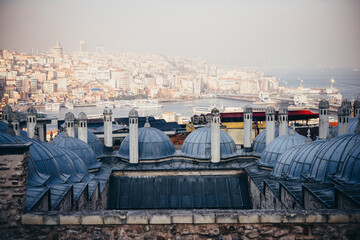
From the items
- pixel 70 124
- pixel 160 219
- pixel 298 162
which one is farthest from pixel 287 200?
pixel 70 124

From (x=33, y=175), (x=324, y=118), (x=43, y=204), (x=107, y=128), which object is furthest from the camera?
(x=107, y=128)

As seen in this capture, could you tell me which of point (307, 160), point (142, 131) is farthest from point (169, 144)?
point (307, 160)

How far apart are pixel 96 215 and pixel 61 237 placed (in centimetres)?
38

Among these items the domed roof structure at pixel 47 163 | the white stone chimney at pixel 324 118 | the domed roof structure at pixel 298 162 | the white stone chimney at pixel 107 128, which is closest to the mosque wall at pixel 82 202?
the domed roof structure at pixel 47 163

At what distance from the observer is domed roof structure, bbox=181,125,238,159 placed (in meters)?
12.2

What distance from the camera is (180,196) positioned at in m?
10.4

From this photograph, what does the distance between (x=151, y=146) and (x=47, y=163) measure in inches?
200

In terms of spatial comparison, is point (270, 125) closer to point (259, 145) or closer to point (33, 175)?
point (259, 145)

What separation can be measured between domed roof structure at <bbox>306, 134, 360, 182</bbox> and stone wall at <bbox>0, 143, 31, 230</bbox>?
4.76 m

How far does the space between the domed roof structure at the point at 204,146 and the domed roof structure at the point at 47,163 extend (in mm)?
5052

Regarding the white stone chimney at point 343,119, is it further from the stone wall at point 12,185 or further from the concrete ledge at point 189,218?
the stone wall at point 12,185

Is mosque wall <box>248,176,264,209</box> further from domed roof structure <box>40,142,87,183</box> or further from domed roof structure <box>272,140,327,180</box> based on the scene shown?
domed roof structure <box>40,142,87,183</box>

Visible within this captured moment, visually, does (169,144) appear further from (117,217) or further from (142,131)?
(117,217)

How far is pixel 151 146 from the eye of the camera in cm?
1229
